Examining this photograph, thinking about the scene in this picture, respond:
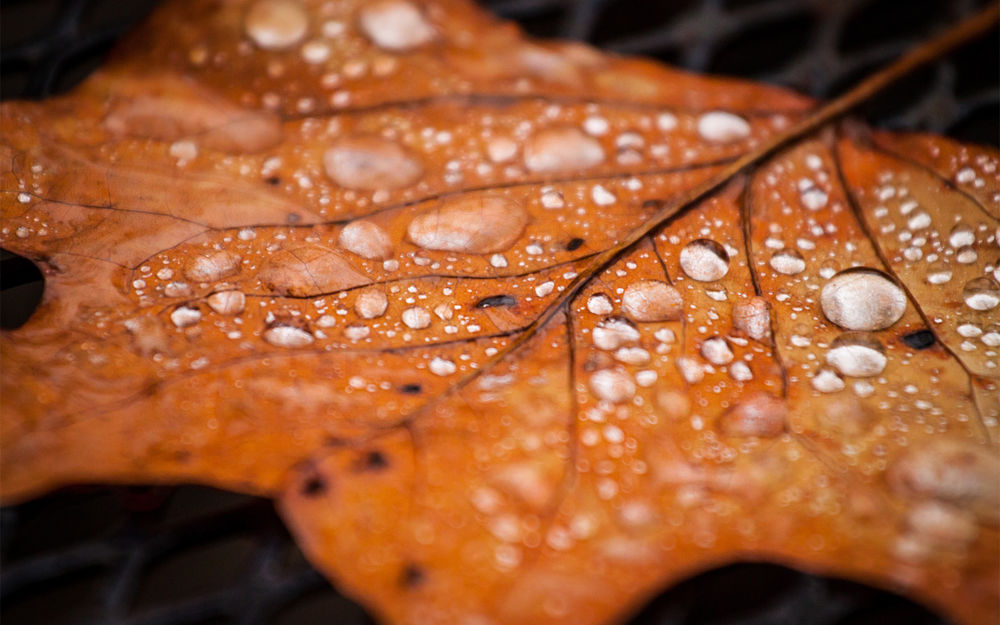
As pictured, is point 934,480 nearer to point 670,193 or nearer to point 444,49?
point 670,193

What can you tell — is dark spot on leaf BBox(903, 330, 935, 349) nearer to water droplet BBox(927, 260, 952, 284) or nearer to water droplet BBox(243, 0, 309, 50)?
water droplet BBox(927, 260, 952, 284)

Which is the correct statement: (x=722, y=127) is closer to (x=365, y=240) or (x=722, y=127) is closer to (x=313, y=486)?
(x=365, y=240)

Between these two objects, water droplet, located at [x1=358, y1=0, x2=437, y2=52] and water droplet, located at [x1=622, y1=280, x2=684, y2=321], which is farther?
water droplet, located at [x1=358, y1=0, x2=437, y2=52]

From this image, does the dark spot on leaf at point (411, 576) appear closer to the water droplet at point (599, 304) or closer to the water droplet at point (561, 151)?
the water droplet at point (599, 304)

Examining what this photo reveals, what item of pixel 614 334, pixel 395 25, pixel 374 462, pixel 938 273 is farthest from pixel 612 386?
pixel 395 25

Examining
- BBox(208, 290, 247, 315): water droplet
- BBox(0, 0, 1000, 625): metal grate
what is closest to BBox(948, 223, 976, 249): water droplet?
BBox(0, 0, 1000, 625): metal grate
